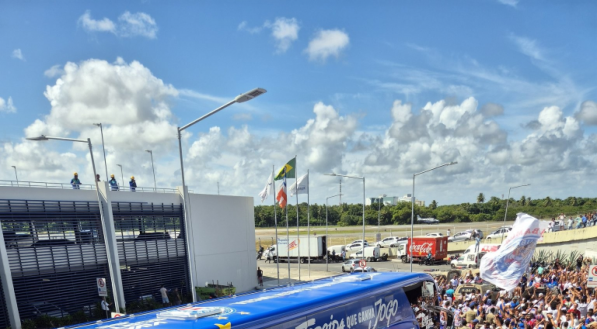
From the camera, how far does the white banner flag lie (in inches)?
578

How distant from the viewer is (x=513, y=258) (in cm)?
1481

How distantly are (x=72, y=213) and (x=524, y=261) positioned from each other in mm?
19494

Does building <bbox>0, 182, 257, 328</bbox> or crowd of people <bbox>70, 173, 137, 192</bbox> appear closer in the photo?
building <bbox>0, 182, 257, 328</bbox>

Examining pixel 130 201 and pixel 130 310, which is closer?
pixel 130 310

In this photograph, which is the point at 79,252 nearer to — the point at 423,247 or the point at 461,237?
the point at 423,247

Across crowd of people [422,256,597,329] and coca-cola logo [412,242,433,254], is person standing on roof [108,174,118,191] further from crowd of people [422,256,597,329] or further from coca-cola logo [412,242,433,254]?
coca-cola logo [412,242,433,254]

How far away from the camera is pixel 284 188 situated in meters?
28.6

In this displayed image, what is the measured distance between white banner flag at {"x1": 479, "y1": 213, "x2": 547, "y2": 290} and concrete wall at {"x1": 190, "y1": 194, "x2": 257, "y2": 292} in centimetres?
1738

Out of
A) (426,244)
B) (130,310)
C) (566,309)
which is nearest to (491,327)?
(566,309)

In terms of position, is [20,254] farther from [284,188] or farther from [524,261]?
[524,261]

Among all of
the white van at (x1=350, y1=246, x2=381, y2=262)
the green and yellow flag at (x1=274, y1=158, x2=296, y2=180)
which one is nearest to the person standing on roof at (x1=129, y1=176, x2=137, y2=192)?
the green and yellow flag at (x1=274, y1=158, x2=296, y2=180)

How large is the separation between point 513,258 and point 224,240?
735 inches

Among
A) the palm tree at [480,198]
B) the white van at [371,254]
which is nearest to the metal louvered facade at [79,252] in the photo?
the white van at [371,254]

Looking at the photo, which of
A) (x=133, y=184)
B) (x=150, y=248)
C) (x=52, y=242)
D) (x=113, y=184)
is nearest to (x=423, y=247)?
Answer: (x=150, y=248)
